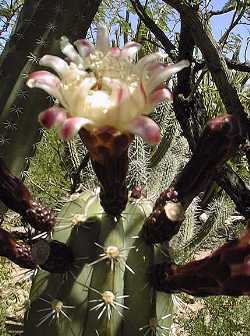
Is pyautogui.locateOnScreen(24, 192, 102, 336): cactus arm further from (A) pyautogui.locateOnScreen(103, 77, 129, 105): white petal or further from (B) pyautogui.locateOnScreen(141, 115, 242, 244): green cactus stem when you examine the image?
(A) pyautogui.locateOnScreen(103, 77, 129, 105): white petal

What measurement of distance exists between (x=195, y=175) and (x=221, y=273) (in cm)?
21

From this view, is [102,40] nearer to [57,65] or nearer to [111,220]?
[57,65]

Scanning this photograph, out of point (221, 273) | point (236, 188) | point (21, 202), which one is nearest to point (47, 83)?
point (21, 202)

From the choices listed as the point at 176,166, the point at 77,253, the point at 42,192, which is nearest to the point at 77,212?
the point at 77,253

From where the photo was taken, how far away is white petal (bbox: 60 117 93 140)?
94cm

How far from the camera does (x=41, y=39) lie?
2270 millimetres

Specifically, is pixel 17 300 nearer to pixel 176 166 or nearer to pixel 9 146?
pixel 176 166

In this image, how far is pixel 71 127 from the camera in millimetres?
949

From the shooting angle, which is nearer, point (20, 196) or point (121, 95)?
point (121, 95)

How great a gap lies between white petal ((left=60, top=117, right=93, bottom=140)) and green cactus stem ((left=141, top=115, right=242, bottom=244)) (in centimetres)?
25

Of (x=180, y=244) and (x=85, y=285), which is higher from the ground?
(x=180, y=244)

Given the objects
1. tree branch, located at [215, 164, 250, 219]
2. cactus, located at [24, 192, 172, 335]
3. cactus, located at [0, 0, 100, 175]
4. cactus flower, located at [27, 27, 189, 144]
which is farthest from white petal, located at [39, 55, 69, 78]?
tree branch, located at [215, 164, 250, 219]

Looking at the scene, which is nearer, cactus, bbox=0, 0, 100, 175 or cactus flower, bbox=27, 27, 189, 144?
cactus flower, bbox=27, 27, 189, 144

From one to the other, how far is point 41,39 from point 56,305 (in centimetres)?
→ 125
